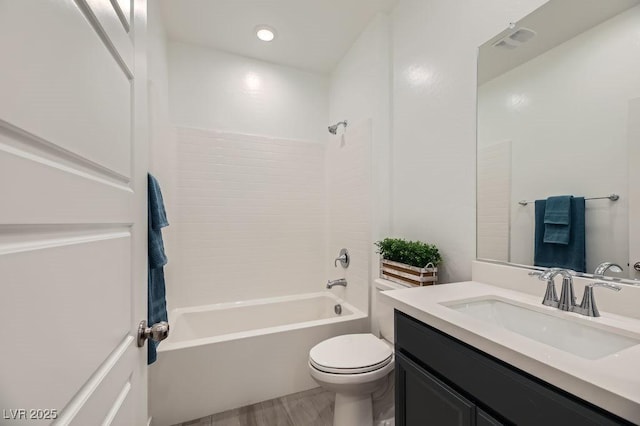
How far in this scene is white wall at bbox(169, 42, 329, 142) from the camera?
245 centimetres

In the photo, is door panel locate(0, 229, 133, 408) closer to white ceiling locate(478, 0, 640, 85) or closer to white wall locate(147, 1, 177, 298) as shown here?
white wall locate(147, 1, 177, 298)

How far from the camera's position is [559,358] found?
0.64m

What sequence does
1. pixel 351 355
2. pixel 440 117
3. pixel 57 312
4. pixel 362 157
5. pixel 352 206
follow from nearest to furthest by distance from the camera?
1. pixel 57 312
2. pixel 351 355
3. pixel 440 117
4. pixel 362 157
5. pixel 352 206

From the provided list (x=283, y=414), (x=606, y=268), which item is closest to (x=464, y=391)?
(x=606, y=268)

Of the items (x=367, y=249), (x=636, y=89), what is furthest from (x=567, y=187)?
(x=367, y=249)

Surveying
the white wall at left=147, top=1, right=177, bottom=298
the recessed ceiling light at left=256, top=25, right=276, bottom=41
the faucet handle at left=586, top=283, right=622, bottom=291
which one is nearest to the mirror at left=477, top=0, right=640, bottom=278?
the faucet handle at left=586, top=283, right=622, bottom=291

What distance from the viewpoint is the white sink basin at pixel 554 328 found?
81cm

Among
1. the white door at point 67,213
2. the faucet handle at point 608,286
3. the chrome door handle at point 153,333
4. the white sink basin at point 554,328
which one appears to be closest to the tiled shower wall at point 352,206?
the white sink basin at point 554,328

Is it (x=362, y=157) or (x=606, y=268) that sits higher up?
(x=362, y=157)

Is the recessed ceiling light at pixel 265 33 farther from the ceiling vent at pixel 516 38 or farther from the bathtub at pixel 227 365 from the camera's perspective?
the bathtub at pixel 227 365

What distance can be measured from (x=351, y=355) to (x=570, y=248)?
1141mm

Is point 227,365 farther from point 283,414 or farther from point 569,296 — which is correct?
point 569,296

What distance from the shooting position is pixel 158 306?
1.55 m

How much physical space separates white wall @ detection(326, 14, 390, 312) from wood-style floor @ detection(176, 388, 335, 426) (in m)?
0.74
